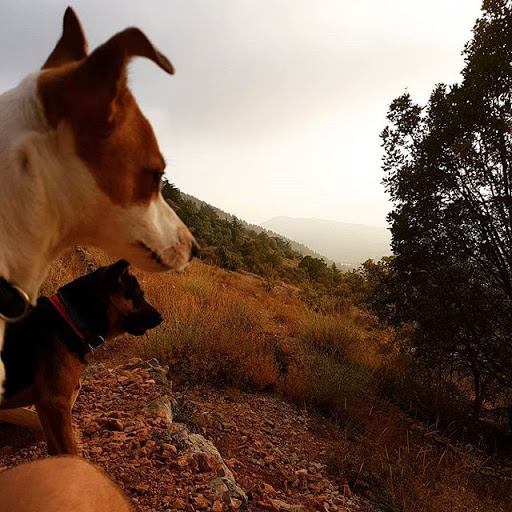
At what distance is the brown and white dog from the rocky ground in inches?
75.0

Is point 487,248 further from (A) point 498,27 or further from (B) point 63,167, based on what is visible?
(B) point 63,167

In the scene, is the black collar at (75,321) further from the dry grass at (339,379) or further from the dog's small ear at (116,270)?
the dry grass at (339,379)

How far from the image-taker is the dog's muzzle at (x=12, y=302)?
0.98 metres

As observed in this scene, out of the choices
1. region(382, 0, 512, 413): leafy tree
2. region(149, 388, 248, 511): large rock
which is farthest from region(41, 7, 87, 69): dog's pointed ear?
region(382, 0, 512, 413): leafy tree

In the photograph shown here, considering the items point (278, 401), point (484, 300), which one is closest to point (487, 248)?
point (484, 300)

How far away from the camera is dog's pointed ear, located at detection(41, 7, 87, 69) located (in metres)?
1.35

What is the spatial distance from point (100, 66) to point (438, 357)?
7.09 meters

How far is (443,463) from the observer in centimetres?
479

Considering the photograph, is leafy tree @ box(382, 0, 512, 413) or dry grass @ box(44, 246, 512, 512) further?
leafy tree @ box(382, 0, 512, 413)

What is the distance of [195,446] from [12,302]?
2.51 metres

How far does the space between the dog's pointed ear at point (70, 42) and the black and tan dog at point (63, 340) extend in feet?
5.61

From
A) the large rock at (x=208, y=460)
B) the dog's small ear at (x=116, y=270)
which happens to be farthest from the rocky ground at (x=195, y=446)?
the dog's small ear at (x=116, y=270)

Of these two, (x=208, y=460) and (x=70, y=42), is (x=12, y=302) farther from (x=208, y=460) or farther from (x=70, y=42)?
(x=208, y=460)

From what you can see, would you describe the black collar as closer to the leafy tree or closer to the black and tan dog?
the black and tan dog
